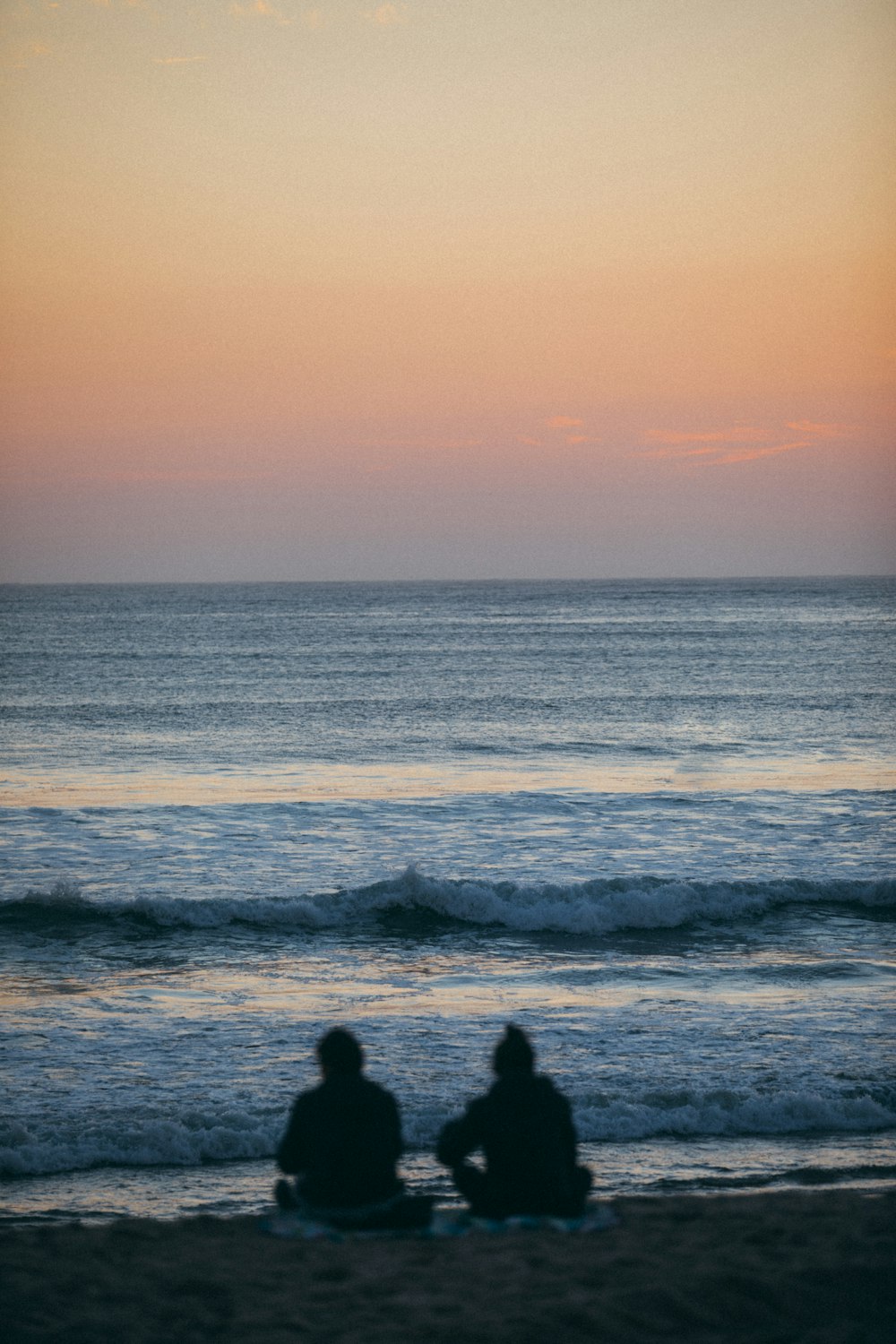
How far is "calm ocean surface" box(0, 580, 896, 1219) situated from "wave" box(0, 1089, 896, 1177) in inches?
1.0

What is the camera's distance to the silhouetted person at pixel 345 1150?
6.08 m

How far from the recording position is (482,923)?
16844 millimetres

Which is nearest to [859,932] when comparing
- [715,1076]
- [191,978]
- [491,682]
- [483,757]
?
[715,1076]

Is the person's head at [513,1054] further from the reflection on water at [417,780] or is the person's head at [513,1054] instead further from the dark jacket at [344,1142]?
the reflection on water at [417,780]

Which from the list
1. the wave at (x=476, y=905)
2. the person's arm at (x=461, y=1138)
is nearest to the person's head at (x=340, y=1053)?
the person's arm at (x=461, y=1138)

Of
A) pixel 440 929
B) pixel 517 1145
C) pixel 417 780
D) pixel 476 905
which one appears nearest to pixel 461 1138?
pixel 517 1145

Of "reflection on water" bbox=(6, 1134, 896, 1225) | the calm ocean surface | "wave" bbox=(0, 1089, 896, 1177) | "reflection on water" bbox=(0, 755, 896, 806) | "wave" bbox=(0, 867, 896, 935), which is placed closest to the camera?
"reflection on water" bbox=(6, 1134, 896, 1225)

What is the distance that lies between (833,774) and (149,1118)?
20583 millimetres

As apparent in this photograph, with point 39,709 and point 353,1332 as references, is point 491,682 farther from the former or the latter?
point 353,1332

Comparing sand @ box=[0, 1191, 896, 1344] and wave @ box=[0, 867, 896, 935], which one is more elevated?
sand @ box=[0, 1191, 896, 1344]

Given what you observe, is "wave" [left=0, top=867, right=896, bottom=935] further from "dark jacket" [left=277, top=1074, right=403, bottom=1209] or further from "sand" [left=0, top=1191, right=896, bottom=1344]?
"dark jacket" [left=277, top=1074, right=403, bottom=1209]

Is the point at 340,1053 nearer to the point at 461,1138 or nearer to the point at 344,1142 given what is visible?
the point at 344,1142

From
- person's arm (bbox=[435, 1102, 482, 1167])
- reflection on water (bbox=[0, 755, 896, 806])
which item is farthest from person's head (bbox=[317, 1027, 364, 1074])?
reflection on water (bbox=[0, 755, 896, 806])

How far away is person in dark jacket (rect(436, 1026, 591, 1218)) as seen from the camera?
20.0ft
